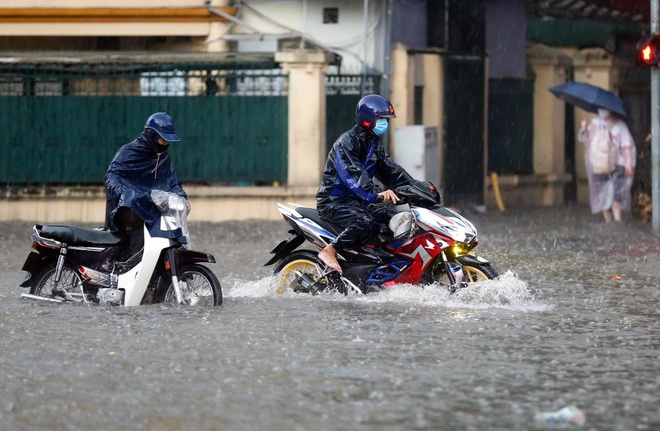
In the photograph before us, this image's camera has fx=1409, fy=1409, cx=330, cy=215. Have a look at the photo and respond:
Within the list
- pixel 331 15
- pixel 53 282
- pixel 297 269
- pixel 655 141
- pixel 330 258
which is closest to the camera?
pixel 53 282

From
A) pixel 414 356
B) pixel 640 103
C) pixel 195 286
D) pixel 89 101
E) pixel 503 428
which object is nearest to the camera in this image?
pixel 503 428

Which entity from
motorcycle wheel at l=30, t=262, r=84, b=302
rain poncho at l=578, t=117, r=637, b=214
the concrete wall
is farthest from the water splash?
rain poncho at l=578, t=117, r=637, b=214

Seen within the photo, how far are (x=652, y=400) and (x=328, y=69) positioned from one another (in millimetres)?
15732

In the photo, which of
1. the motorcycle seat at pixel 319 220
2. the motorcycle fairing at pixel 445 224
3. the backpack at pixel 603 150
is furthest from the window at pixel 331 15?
the motorcycle fairing at pixel 445 224

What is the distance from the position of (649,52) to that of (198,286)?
9850 millimetres


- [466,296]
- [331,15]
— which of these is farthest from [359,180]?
[331,15]

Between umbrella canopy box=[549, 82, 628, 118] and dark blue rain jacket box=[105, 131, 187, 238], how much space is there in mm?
10722

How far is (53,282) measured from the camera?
1104 centimetres

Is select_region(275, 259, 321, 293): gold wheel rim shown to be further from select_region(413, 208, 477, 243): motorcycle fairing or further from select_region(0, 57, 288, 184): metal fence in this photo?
select_region(0, 57, 288, 184): metal fence

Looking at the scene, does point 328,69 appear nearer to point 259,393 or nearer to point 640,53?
point 640,53

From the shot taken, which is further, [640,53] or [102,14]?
[102,14]

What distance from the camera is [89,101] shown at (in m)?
20.7

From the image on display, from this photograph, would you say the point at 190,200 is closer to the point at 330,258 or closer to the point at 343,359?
the point at 330,258

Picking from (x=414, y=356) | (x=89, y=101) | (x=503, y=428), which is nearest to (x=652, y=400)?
(x=503, y=428)
